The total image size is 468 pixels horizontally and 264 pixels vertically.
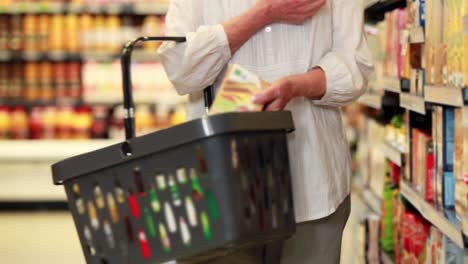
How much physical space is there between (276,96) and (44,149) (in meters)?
5.47

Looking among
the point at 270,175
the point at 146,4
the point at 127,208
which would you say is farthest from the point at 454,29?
the point at 146,4

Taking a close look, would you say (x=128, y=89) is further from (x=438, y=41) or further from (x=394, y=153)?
(x=394, y=153)

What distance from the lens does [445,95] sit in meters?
2.75

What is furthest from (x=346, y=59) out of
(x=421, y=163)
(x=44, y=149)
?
(x=44, y=149)

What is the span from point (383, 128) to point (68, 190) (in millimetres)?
3176

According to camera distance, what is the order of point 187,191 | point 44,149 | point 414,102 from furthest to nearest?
point 44,149
point 414,102
point 187,191

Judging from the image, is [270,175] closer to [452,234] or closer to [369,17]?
[452,234]

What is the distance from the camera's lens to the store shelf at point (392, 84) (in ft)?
13.0

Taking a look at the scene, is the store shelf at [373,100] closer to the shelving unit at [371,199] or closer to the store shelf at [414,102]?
the shelving unit at [371,199]

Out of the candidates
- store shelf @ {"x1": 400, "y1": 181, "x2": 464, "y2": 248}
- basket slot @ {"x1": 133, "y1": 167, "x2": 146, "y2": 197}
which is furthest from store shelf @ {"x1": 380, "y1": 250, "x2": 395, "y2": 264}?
basket slot @ {"x1": 133, "y1": 167, "x2": 146, "y2": 197}

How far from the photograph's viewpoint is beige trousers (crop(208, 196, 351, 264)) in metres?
2.19

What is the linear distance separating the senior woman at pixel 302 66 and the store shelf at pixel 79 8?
4.89 metres

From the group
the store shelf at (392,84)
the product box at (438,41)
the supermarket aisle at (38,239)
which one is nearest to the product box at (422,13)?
the product box at (438,41)

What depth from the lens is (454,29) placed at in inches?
106
